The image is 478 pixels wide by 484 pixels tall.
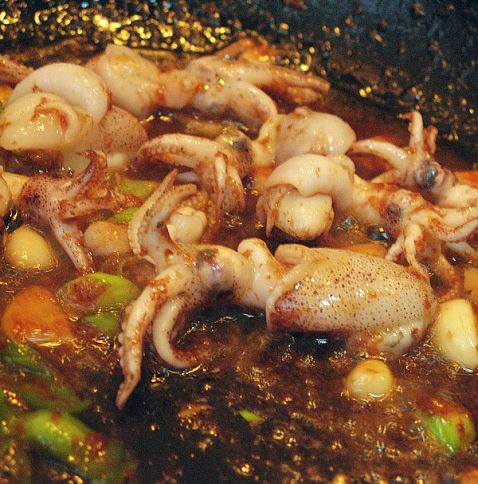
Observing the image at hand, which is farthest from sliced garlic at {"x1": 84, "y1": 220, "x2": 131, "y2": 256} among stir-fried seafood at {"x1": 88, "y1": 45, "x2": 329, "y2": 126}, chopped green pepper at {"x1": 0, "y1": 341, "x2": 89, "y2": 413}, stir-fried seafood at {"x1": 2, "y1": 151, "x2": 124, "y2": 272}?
stir-fried seafood at {"x1": 88, "y1": 45, "x2": 329, "y2": 126}

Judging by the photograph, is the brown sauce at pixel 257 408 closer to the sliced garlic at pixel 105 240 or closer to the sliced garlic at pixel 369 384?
the sliced garlic at pixel 369 384

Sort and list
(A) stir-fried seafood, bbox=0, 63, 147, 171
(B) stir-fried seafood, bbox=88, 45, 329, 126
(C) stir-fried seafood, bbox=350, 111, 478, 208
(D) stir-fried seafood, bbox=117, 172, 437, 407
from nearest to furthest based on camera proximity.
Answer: (D) stir-fried seafood, bbox=117, 172, 437, 407, (A) stir-fried seafood, bbox=0, 63, 147, 171, (C) stir-fried seafood, bbox=350, 111, 478, 208, (B) stir-fried seafood, bbox=88, 45, 329, 126

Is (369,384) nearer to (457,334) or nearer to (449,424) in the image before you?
(449,424)

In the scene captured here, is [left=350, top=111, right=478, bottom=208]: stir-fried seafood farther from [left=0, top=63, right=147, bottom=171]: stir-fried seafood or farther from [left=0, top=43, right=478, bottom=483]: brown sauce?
[left=0, top=63, right=147, bottom=171]: stir-fried seafood

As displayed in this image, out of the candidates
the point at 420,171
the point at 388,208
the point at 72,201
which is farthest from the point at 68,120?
the point at 420,171

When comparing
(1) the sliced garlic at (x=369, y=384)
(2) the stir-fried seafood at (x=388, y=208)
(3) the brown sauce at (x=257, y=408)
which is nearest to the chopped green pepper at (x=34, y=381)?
(3) the brown sauce at (x=257, y=408)

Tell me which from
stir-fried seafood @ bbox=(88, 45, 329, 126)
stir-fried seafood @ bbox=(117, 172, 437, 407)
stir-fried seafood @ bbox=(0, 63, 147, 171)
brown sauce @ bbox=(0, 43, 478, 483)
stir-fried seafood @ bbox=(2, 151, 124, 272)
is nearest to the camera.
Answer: brown sauce @ bbox=(0, 43, 478, 483)

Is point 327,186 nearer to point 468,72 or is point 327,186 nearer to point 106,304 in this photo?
point 106,304

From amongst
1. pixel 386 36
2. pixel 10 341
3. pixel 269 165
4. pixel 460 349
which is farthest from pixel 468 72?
pixel 10 341
